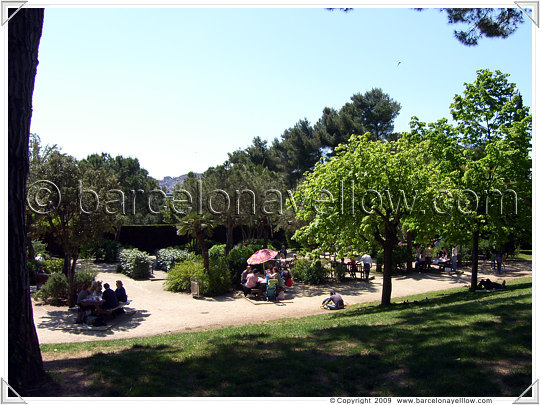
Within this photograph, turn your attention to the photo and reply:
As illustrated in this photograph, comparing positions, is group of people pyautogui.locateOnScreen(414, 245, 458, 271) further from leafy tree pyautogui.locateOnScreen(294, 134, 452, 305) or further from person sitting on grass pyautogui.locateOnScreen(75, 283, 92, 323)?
person sitting on grass pyautogui.locateOnScreen(75, 283, 92, 323)

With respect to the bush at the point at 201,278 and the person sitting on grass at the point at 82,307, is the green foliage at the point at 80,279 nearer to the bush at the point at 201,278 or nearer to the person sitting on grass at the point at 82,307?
the person sitting on grass at the point at 82,307

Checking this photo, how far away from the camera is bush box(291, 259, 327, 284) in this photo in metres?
18.5

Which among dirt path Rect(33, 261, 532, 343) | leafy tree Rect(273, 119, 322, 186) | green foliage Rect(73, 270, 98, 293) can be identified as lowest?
dirt path Rect(33, 261, 532, 343)

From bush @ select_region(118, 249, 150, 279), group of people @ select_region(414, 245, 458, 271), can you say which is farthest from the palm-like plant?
group of people @ select_region(414, 245, 458, 271)

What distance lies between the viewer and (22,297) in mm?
5164

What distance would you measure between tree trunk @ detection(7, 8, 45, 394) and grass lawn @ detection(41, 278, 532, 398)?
1.39 feet

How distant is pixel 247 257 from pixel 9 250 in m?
14.0

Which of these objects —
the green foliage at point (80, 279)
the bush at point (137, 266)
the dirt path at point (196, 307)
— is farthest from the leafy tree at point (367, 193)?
the bush at point (137, 266)

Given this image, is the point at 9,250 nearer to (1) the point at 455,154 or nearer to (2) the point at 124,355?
(2) the point at 124,355

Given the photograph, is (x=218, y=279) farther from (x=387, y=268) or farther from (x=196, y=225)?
(x=387, y=268)

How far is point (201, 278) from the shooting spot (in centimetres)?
1605

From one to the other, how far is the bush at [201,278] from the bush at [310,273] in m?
3.60

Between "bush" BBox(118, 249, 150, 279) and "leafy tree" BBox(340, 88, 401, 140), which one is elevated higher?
"leafy tree" BBox(340, 88, 401, 140)
